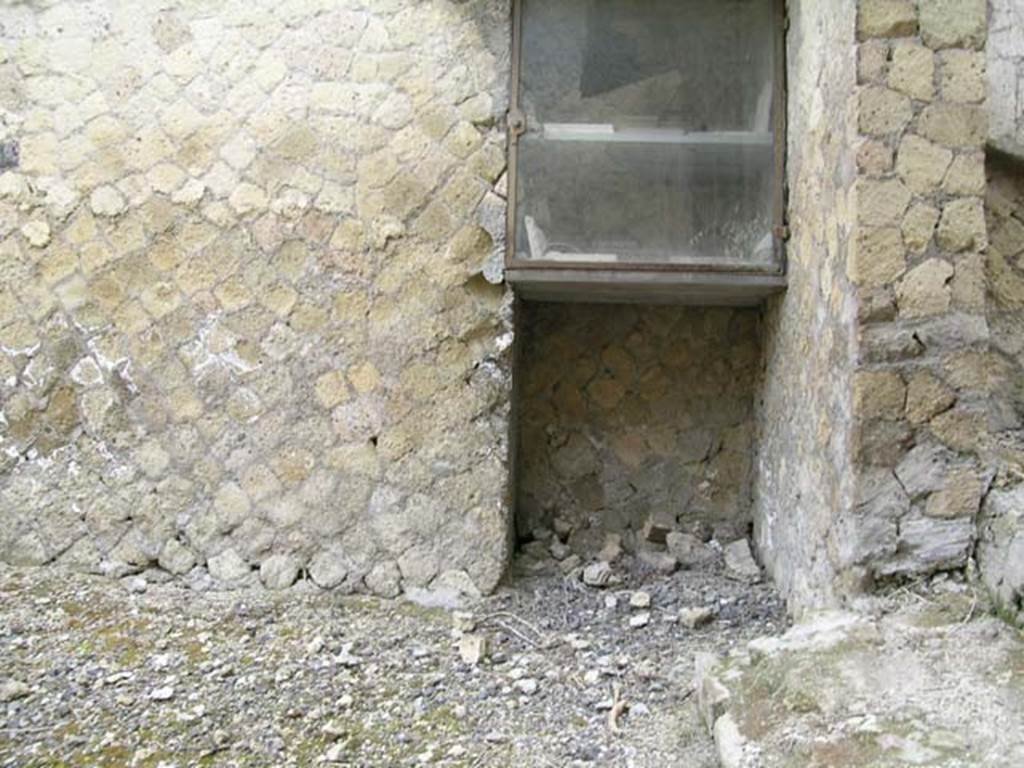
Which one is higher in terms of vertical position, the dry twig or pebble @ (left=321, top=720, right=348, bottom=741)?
the dry twig

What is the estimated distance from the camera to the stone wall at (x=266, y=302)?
110 inches

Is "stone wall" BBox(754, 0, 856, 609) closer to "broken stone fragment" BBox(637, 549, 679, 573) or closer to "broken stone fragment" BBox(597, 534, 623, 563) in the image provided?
"broken stone fragment" BBox(637, 549, 679, 573)

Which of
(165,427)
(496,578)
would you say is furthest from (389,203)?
(496,578)

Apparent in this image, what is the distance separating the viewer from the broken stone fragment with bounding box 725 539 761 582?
115 inches

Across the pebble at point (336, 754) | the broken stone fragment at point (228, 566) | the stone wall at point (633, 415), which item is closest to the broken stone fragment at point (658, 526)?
the stone wall at point (633, 415)

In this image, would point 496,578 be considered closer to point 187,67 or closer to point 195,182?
point 195,182

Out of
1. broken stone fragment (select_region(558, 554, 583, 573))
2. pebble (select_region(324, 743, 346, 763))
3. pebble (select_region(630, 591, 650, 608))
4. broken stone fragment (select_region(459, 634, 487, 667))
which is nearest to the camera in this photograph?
pebble (select_region(324, 743, 346, 763))

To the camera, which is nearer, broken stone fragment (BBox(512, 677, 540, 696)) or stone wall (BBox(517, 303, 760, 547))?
broken stone fragment (BBox(512, 677, 540, 696))

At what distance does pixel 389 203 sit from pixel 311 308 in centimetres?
40

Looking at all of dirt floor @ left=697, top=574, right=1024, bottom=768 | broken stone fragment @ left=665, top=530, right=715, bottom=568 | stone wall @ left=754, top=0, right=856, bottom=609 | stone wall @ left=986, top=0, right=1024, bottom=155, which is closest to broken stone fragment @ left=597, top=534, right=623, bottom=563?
broken stone fragment @ left=665, top=530, right=715, bottom=568

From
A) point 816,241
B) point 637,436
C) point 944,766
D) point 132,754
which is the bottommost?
point 132,754

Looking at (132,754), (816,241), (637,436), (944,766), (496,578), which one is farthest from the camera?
(637,436)

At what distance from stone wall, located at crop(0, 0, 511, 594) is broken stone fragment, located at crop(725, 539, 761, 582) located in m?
0.75

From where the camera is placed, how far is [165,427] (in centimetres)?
283
